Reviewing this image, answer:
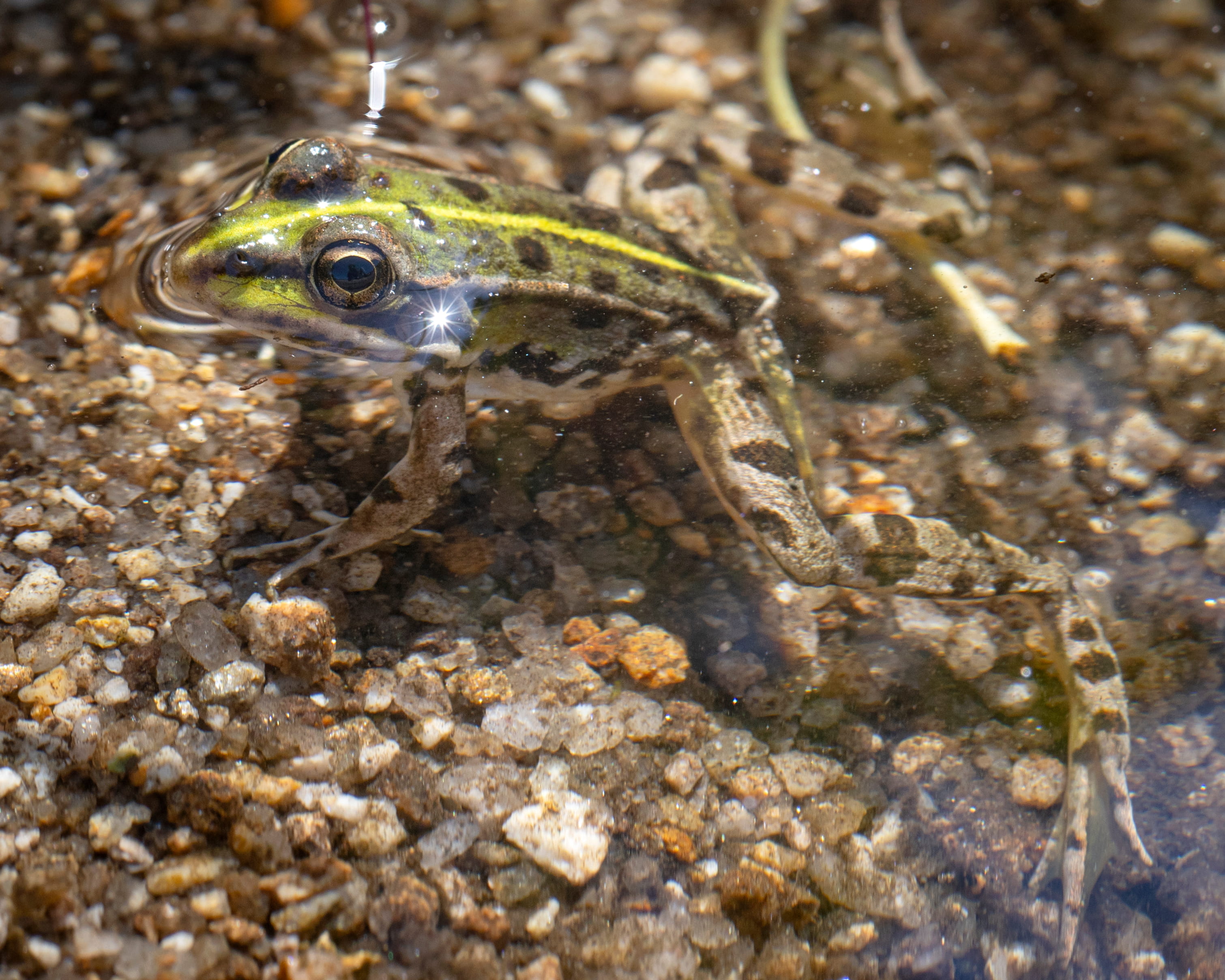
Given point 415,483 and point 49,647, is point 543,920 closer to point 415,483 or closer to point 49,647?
point 415,483

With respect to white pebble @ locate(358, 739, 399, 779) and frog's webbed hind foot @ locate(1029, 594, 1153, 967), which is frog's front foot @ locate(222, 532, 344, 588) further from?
frog's webbed hind foot @ locate(1029, 594, 1153, 967)

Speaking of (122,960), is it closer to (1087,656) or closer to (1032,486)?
(1087,656)

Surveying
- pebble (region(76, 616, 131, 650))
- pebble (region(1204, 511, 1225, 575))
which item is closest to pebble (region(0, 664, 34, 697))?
pebble (region(76, 616, 131, 650))

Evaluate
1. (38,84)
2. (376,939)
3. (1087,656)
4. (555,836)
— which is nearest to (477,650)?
(555,836)

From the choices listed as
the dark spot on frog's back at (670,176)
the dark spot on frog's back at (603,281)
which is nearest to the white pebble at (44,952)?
the dark spot on frog's back at (603,281)

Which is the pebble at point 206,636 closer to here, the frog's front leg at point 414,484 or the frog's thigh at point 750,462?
the frog's front leg at point 414,484

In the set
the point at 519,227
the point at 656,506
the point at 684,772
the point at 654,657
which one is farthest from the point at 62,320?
the point at 684,772
